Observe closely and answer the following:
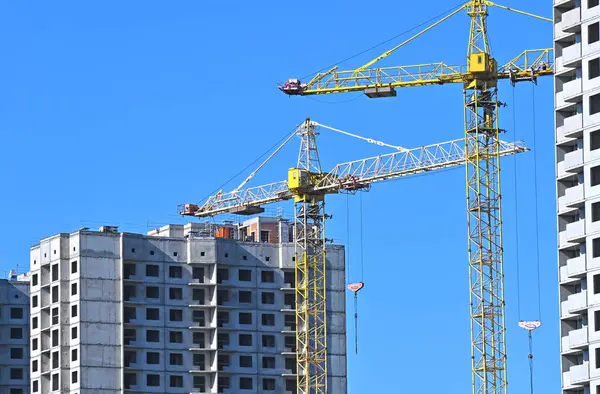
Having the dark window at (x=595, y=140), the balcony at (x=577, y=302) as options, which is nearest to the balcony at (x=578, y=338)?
the balcony at (x=577, y=302)

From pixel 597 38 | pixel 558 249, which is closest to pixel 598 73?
pixel 597 38

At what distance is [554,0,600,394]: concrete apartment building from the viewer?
158750 millimetres

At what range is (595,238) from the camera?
522ft

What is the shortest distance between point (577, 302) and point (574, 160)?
10.4 metres

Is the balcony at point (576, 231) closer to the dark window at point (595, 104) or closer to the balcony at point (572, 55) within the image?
the dark window at point (595, 104)

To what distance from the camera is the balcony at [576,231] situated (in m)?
160

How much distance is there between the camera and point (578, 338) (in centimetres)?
15950

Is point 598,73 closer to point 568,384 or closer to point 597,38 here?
point 597,38

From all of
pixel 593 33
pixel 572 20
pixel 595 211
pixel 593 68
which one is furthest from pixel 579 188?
pixel 572 20

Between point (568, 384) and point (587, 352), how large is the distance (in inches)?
119

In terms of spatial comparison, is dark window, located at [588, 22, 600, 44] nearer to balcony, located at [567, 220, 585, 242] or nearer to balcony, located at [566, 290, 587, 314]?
balcony, located at [567, 220, 585, 242]

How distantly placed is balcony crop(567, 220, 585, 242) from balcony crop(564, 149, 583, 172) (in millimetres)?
3908

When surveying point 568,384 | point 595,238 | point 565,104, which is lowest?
point 568,384

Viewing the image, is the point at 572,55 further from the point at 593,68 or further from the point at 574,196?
the point at 574,196
